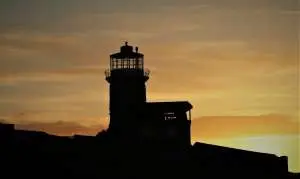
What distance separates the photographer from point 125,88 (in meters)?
70.1

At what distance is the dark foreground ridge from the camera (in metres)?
47.1

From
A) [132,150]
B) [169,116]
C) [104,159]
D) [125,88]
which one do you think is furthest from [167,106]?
[104,159]

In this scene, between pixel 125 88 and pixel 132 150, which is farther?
pixel 125 88

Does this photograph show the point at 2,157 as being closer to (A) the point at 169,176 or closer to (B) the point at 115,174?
(B) the point at 115,174

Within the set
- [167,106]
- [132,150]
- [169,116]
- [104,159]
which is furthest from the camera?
[169,116]

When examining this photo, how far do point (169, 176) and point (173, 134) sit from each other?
42.6 feet

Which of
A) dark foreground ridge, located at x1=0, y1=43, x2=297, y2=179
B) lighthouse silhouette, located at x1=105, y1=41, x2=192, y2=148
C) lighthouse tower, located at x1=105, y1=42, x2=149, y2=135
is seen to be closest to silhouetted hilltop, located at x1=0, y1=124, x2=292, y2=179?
dark foreground ridge, located at x1=0, y1=43, x2=297, y2=179

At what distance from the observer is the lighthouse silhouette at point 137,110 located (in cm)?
6575

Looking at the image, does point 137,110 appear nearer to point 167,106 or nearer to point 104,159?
point 167,106

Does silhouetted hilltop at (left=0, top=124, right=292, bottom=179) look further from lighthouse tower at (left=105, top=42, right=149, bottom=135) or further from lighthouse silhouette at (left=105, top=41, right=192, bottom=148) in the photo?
lighthouse tower at (left=105, top=42, right=149, bottom=135)

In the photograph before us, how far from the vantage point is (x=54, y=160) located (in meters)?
47.4

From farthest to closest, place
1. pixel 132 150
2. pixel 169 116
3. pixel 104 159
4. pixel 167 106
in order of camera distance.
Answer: pixel 169 116 → pixel 167 106 → pixel 132 150 → pixel 104 159

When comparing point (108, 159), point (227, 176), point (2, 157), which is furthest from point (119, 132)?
point (2, 157)

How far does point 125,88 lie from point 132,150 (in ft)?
62.9
